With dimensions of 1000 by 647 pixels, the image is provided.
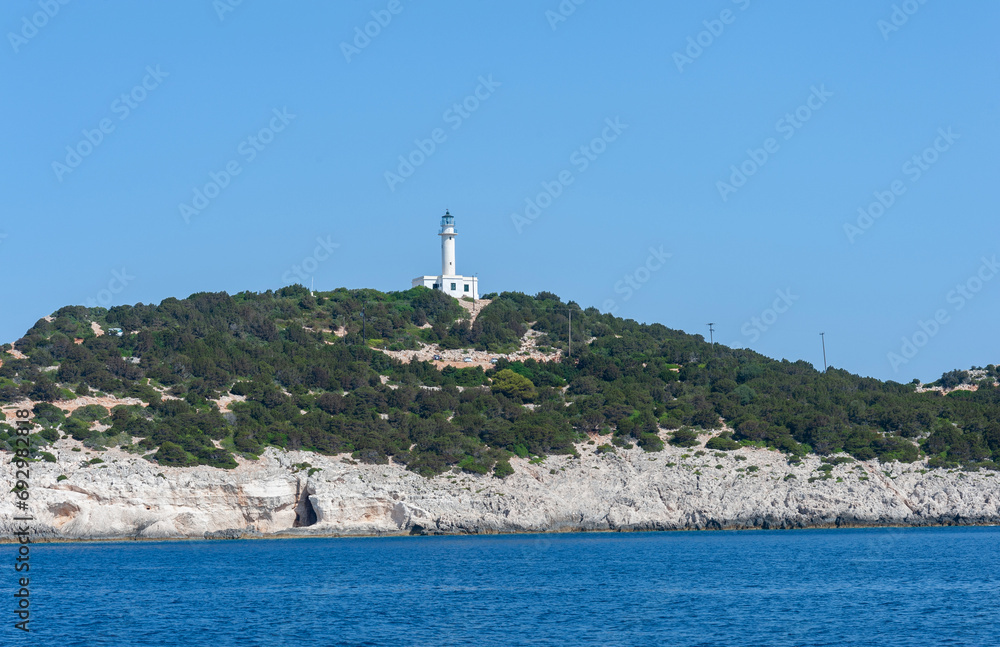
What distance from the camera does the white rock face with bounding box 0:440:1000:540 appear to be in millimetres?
48094

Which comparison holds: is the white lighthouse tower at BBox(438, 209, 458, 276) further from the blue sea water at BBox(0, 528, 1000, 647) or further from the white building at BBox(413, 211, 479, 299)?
the blue sea water at BBox(0, 528, 1000, 647)

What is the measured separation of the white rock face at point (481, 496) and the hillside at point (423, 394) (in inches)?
58.9

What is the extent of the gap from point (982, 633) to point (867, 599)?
5.60 m

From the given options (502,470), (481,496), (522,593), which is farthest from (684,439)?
(522,593)

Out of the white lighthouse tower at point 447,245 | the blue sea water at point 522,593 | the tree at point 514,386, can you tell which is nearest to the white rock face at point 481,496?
the blue sea water at point 522,593

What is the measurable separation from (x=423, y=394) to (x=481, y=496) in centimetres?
1388

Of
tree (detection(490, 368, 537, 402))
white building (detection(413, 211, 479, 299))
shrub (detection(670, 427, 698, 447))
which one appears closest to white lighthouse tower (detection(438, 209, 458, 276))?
white building (detection(413, 211, 479, 299))

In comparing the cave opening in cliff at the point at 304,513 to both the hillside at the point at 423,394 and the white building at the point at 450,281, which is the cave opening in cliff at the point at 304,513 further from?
the white building at the point at 450,281

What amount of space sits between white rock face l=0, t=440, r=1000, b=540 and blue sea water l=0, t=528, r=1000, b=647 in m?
1.93

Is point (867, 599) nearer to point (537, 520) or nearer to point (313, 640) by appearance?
point (313, 640)

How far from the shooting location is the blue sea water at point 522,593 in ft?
83.2

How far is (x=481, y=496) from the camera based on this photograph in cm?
5216

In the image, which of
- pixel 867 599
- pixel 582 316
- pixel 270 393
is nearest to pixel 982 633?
pixel 867 599

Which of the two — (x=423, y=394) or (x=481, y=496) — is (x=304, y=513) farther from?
(x=423, y=394)
